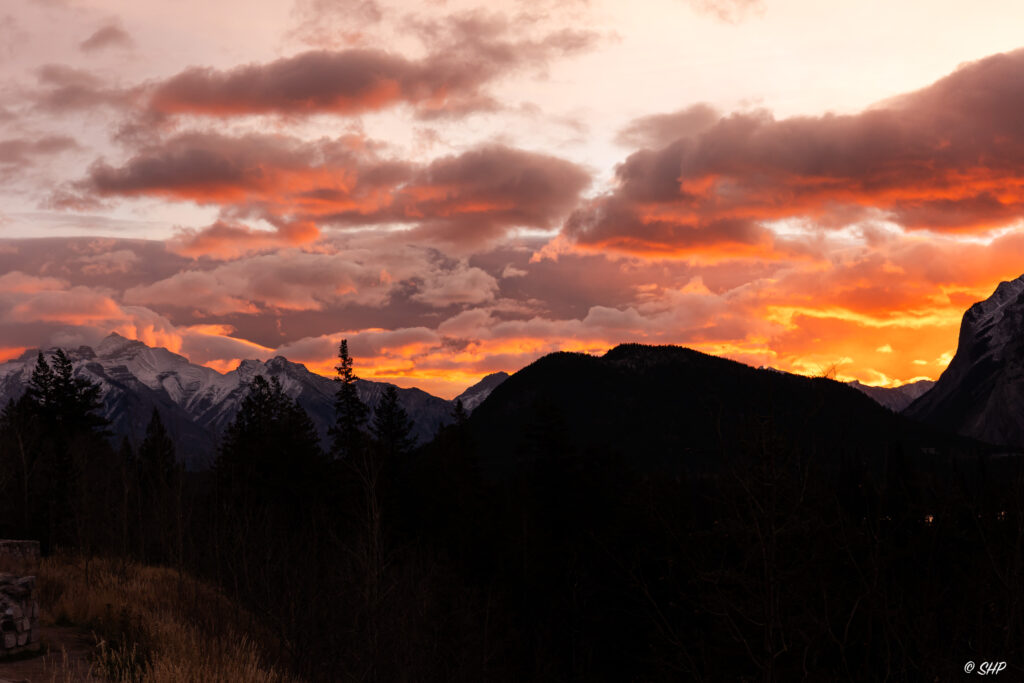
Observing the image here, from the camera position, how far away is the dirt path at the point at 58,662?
35.0 ft

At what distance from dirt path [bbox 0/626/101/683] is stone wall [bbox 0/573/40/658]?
0.89ft

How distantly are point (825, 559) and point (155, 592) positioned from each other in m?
16.1

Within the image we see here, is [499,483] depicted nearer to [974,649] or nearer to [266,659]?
[266,659]

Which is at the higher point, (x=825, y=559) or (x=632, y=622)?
(x=825, y=559)

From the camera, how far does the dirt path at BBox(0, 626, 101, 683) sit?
10.7m

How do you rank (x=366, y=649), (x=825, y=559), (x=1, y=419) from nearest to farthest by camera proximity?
(x=825, y=559), (x=366, y=649), (x=1, y=419)

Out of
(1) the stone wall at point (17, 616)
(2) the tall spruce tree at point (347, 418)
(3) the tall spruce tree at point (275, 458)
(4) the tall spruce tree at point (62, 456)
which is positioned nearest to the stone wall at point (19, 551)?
(4) the tall spruce tree at point (62, 456)

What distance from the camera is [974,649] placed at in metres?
10.3

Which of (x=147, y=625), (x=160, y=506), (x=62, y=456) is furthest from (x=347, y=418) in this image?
(x=147, y=625)

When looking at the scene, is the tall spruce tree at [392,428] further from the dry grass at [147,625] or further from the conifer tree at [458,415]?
the dry grass at [147,625]

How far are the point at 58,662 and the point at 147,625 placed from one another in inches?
68.3

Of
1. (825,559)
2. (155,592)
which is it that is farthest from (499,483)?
(825,559)

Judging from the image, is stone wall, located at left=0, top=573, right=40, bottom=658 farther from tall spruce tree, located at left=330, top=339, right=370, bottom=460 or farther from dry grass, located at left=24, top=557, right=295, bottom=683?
tall spruce tree, located at left=330, top=339, right=370, bottom=460

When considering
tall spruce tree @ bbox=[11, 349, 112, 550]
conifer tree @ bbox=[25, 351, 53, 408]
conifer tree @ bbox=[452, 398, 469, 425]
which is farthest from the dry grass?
conifer tree @ bbox=[452, 398, 469, 425]
